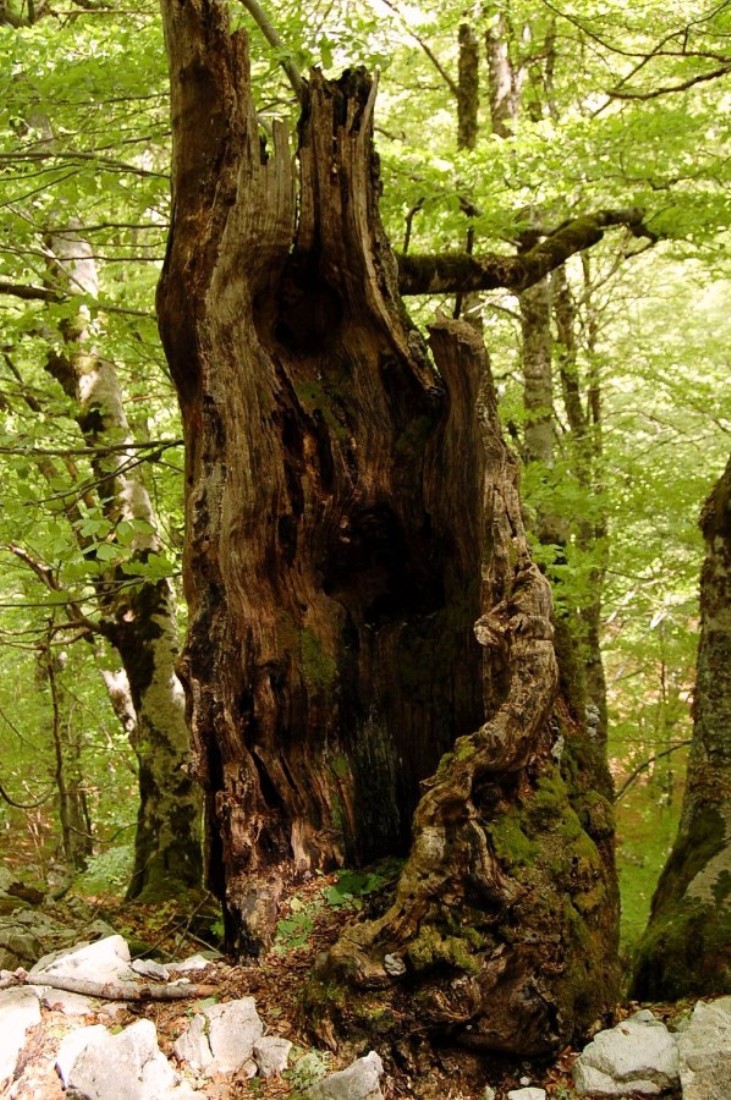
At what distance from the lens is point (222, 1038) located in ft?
8.53

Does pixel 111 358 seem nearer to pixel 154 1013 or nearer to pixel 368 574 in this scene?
pixel 368 574

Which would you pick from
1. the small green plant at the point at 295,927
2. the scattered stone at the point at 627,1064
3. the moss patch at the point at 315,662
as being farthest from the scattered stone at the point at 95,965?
the scattered stone at the point at 627,1064

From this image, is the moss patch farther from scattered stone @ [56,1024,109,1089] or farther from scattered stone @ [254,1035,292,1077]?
scattered stone @ [56,1024,109,1089]

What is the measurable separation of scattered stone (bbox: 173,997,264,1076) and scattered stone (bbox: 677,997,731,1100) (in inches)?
51.2

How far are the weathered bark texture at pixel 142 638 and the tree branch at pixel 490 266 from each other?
2.38 metres

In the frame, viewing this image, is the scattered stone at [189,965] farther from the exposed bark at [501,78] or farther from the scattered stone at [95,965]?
the exposed bark at [501,78]

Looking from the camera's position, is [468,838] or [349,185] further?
[349,185]

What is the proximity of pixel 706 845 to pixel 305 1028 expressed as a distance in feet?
7.19

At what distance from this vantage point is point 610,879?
3039mm

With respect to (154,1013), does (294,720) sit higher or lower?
higher

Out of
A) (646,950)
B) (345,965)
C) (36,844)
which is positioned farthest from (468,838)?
(36,844)

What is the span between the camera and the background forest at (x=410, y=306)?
5.66m

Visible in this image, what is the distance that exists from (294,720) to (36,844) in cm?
1505

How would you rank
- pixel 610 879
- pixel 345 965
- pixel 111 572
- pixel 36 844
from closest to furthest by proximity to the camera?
pixel 345 965, pixel 610 879, pixel 111 572, pixel 36 844
